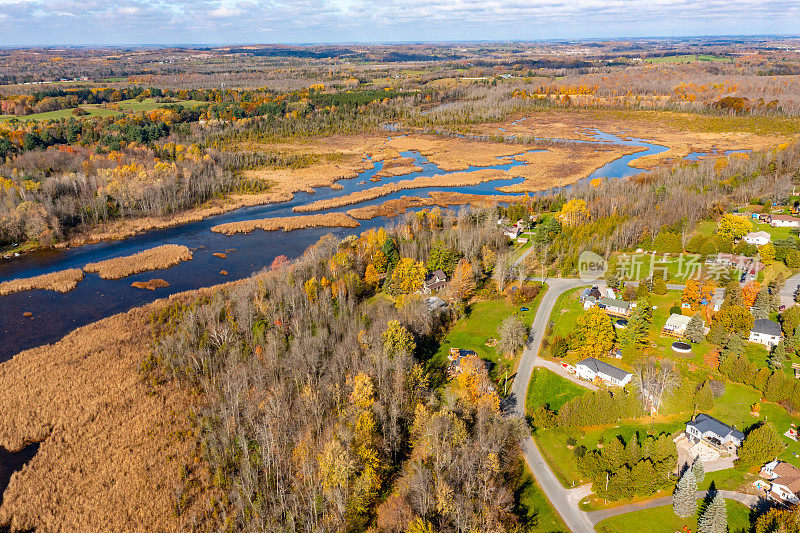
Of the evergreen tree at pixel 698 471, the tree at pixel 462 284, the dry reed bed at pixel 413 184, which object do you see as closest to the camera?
the evergreen tree at pixel 698 471

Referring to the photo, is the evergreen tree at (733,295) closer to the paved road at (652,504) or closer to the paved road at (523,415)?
the paved road at (523,415)

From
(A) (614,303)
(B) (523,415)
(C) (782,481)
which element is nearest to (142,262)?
(B) (523,415)

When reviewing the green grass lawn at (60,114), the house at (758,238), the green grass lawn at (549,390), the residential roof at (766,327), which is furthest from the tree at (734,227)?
the green grass lawn at (60,114)

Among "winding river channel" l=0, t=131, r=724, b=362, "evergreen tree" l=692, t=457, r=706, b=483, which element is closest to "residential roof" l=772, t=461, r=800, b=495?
"evergreen tree" l=692, t=457, r=706, b=483

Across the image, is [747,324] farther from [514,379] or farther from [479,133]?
[479,133]

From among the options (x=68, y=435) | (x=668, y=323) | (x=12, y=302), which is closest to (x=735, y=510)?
(x=668, y=323)

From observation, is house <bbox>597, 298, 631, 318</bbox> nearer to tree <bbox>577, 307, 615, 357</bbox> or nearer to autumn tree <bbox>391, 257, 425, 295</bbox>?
tree <bbox>577, 307, 615, 357</bbox>
